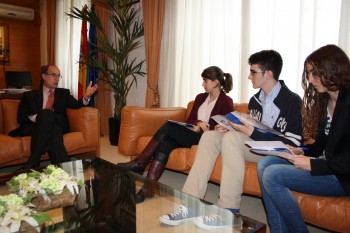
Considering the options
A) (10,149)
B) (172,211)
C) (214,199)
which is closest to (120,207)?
(172,211)

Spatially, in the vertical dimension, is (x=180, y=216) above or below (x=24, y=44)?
below

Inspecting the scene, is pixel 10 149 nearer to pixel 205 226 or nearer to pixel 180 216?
pixel 180 216

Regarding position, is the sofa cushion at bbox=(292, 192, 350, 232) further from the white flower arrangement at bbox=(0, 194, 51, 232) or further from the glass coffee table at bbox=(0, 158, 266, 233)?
the white flower arrangement at bbox=(0, 194, 51, 232)

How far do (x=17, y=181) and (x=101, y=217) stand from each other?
1.30 feet

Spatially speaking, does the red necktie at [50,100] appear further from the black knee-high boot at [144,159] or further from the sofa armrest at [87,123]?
the black knee-high boot at [144,159]

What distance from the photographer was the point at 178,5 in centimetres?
359

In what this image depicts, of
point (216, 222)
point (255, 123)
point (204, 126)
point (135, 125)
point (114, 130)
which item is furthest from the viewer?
point (114, 130)

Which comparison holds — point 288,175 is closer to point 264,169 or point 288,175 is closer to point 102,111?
point 264,169

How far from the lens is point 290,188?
58.4 inches

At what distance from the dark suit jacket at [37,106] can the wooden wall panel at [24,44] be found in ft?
11.9

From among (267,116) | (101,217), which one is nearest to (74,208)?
(101,217)

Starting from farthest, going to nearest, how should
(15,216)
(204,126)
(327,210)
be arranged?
(204,126) < (327,210) < (15,216)

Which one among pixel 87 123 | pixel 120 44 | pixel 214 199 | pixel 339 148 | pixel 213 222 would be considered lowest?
pixel 214 199

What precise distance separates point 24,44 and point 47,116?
4.48 meters
